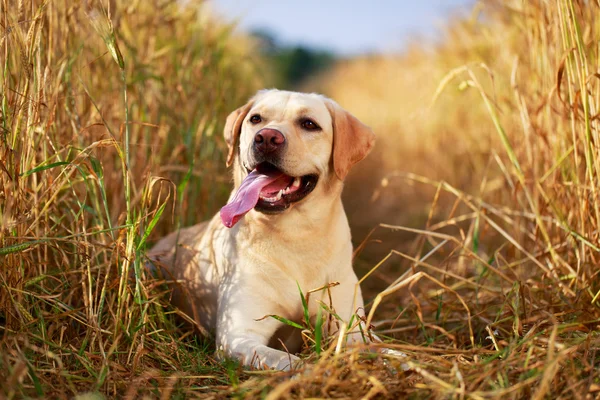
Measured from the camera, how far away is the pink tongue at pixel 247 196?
2.67 m

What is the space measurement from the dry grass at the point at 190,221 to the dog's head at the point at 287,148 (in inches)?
14.5

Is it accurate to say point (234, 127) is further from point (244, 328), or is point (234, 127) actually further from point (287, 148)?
point (244, 328)

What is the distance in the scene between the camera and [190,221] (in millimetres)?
4320

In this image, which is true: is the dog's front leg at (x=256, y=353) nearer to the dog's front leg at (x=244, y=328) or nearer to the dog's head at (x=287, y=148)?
the dog's front leg at (x=244, y=328)

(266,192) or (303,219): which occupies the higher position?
(266,192)

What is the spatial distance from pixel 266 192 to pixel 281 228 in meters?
0.18

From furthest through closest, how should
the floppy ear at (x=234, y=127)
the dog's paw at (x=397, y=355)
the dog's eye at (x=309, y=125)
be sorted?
1. the floppy ear at (x=234, y=127)
2. the dog's eye at (x=309, y=125)
3. the dog's paw at (x=397, y=355)

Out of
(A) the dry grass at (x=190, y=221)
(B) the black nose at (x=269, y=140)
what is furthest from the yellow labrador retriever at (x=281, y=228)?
(A) the dry grass at (x=190, y=221)

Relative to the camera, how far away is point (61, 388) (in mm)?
2072

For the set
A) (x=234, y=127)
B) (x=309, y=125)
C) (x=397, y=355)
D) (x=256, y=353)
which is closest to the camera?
(x=397, y=355)

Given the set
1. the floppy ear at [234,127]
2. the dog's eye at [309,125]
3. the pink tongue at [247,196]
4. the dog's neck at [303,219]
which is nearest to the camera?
the pink tongue at [247,196]

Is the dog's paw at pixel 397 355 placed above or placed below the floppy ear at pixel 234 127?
below

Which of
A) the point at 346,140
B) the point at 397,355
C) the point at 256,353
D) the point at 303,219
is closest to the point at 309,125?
the point at 346,140

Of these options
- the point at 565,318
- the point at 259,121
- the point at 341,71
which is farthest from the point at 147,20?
the point at 341,71
